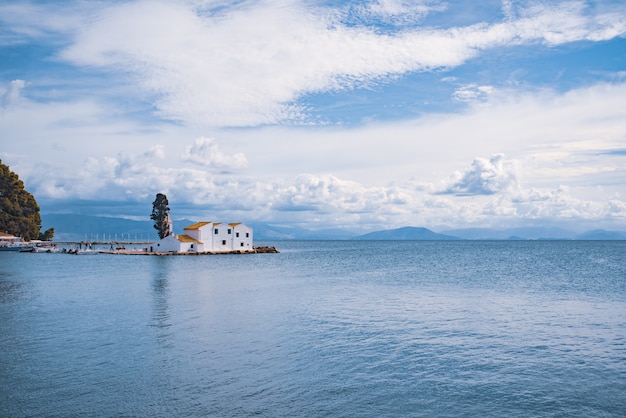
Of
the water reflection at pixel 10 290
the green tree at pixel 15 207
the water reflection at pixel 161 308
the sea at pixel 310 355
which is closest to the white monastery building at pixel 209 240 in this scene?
the water reflection at pixel 161 308

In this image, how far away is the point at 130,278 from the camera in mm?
67625

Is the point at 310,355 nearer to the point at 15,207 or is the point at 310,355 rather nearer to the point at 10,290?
the point at 10,290

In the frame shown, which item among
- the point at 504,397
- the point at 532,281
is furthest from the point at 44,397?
the point at 532,281

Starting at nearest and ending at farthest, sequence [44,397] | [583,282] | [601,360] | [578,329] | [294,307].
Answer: [44,397] < [601,360] < [578,329] < [294,307] < [583,282]

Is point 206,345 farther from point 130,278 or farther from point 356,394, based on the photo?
Result: point 130,278

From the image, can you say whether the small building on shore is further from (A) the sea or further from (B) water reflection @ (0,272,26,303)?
(A) the sea

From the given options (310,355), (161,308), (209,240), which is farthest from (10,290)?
(209,240)

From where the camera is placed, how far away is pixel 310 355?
25781 mm

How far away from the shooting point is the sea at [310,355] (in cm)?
1898

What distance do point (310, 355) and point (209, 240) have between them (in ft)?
358

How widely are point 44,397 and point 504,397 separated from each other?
17.5 m

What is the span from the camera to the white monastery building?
128125 mm

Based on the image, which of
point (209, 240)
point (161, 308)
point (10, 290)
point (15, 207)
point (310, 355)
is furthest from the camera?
point (15, 207)

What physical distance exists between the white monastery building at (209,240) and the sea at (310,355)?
78.7 meters
